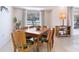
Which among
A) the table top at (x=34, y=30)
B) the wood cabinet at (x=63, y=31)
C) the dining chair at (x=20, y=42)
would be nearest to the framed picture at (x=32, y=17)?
the table top at (x=34, y=30)

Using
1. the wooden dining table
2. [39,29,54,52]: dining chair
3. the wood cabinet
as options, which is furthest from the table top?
the wood cabinet

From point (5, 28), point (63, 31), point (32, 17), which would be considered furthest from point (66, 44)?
point (5, 28)

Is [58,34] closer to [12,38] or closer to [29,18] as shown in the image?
[29,18]

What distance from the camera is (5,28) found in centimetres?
226

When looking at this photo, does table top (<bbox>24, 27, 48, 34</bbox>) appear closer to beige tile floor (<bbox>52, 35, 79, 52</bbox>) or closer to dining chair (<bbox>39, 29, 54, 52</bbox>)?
dining chair (<bbox>39, 29, 54, 52</bbox>)

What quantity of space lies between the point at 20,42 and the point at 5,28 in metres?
0.34

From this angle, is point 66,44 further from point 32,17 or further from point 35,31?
point 32,17

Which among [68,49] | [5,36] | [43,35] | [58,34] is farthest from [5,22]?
[68,49]

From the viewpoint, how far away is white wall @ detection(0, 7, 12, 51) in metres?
2.22

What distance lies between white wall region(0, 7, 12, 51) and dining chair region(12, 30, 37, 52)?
87 millimetres

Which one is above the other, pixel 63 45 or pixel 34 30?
pixel 34 30

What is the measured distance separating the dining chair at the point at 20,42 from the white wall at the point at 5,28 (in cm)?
9

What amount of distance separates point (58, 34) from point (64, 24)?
0.69 ft

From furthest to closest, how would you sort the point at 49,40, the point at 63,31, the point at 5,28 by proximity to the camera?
the point at 63,31
the point at 49,40
the point at 5,28
